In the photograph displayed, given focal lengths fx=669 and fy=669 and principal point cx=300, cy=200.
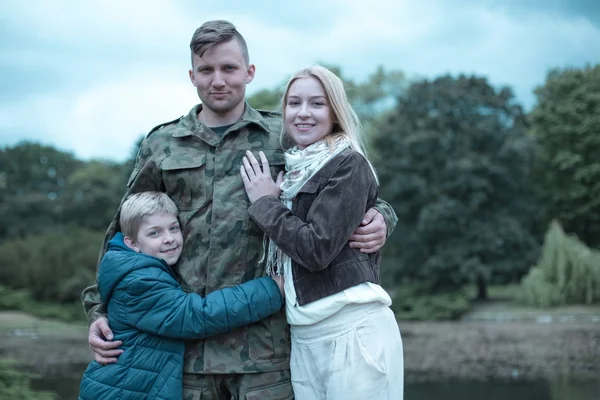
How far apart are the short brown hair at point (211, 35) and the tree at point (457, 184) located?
24874 millimetres

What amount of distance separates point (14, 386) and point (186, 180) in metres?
3.63

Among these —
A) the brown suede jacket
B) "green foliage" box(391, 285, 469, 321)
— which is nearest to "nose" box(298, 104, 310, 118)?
the brown suede jacket

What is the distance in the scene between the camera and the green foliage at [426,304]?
25.8 metres

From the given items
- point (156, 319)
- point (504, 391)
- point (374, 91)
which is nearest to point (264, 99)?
point (374, 91)

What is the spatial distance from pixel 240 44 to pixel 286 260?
115cm

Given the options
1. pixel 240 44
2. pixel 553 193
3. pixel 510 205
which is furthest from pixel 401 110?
pixel 240 44

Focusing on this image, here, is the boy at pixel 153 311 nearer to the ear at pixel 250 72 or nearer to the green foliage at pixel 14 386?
the ear at pixel 250 72

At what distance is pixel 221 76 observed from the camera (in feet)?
11.3

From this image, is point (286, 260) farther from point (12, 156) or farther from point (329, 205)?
point (12, 156)

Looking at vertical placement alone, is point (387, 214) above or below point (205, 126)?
below

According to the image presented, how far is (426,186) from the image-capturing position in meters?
28.9

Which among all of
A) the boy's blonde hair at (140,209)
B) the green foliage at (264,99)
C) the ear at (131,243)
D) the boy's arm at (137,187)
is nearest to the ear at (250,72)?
the boy's arm at (137,187)

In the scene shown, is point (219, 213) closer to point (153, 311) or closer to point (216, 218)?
point (216, 218)

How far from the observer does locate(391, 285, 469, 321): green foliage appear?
→ 25.8 meters
